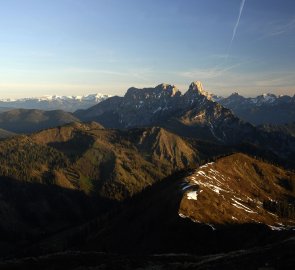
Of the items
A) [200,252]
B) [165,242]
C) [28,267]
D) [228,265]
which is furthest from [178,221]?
[228,265]

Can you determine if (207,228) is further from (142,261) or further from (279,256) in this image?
(279,256)

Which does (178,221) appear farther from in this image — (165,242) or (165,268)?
(165,268)

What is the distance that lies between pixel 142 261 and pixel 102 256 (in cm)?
1535

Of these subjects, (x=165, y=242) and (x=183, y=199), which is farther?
(x=183, y=199)

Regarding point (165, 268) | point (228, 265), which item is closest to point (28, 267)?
point (165, 268)

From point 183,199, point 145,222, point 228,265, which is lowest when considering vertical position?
point 145,222

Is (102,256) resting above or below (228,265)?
below

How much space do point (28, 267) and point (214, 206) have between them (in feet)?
361

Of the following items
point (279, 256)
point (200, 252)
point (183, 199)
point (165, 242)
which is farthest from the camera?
point (183, 199)

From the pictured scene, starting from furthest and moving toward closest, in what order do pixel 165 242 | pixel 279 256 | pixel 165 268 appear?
1. pixel 165 242
2. pixel 165 268
3. pixel 279 256

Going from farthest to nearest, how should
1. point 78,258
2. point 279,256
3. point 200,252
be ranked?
point 200,252 → point 78,258 → point 279,256

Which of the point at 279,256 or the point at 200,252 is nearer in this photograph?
the point at 279,256

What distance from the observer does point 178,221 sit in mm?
177375

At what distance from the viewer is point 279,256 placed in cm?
7725
